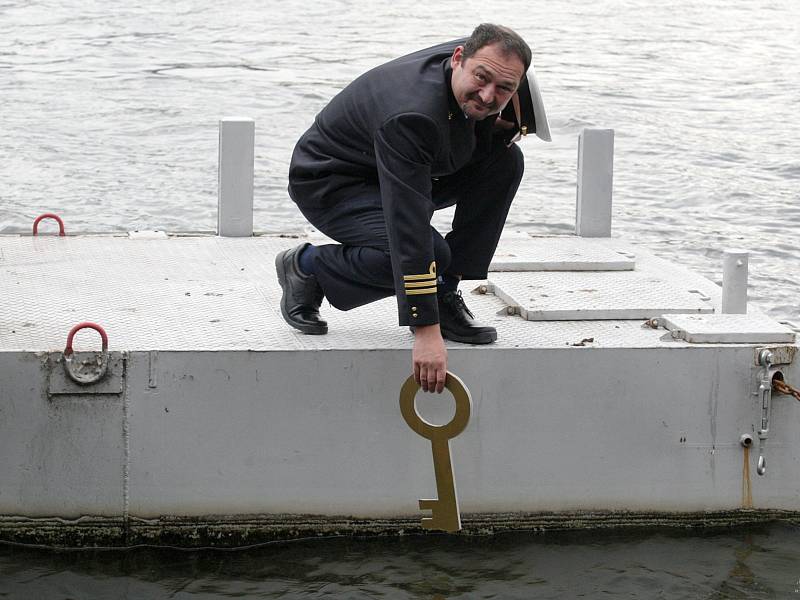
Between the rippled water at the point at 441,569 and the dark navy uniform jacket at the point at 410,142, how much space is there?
38.5 inches

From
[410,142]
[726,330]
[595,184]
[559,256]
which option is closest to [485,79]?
[410,142]

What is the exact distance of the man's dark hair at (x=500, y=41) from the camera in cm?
364

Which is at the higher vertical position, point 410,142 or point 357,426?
point 410,142

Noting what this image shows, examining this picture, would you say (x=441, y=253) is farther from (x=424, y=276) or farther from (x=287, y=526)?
(x=287, y=526)

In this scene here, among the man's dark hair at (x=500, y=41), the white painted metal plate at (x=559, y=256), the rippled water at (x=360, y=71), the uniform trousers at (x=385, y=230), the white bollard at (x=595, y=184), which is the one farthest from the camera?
the rippled water at (x=360, y=71)

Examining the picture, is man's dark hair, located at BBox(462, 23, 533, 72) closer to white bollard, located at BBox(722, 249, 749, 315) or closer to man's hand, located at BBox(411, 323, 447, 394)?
man's hand, located at BBox(411, 323, 447, 394)

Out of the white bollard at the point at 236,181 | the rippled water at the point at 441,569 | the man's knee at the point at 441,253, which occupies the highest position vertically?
the white bollard at the point at 236,181

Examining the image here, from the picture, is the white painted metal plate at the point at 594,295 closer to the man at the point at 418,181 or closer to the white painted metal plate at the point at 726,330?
the white painted metal plate at the point at 726,330

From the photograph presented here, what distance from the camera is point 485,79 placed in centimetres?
370

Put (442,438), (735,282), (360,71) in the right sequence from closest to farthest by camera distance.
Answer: (442,438) → (735,282) → (360,71)

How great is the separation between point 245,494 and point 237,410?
11.4 inches

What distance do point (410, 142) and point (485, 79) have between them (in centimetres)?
28

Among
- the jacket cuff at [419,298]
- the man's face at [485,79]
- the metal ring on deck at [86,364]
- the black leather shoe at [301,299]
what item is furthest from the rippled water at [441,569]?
the man's face at [485,79]

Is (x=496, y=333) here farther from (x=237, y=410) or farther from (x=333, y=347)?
(x=237, y=410)
